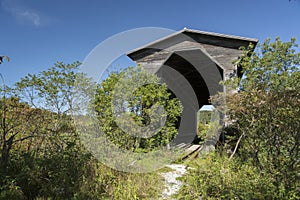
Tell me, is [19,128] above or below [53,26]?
below

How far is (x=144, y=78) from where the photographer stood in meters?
4.25

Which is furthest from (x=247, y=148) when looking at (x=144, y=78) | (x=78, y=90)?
(x=78, y=90)

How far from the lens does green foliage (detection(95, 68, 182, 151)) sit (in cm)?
372

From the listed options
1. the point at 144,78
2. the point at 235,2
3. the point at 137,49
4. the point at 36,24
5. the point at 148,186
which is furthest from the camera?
the point at 137,49

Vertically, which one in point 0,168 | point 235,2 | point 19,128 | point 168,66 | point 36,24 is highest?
point 235,2

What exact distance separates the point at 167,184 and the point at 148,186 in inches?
22.0

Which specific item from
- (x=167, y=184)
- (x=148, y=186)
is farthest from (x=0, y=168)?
(x=167, y=184)

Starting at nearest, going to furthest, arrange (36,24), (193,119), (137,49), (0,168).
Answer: (0,168), (36,24), (137,49), (193,119)

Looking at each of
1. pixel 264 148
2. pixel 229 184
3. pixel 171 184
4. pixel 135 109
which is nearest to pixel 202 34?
pixel 135 109

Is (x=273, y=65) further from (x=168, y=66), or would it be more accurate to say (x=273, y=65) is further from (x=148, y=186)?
(x=168, y=66)

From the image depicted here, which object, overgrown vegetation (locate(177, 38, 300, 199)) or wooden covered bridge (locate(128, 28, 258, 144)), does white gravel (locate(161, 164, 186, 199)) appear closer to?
overgrown vegetation (locate(177, 38, 300, 199))

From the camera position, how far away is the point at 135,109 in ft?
12.8

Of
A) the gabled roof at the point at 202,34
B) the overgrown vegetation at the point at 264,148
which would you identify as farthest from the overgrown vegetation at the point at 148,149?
the gabled roof at the point at 202,34

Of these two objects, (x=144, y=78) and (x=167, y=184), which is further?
(x=144, y=78)
